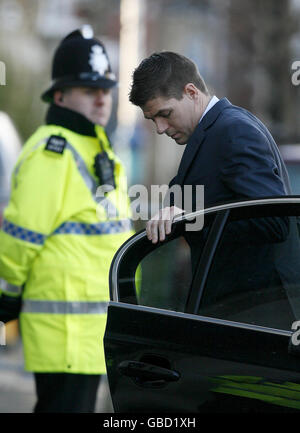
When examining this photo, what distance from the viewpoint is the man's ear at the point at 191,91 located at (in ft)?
9.83

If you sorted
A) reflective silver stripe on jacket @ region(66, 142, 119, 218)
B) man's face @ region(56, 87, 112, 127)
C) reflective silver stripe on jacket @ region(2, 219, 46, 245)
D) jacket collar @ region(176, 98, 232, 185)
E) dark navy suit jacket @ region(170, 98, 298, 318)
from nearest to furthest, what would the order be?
1. dark navy suit jacket @ region(170, 98, 298, 318)
2. jacket collar @ region(176, 98, 232, 185)
3. reflective silver stripe on jacket @ region(2, 219, 46, 245)
4. reflective silver stripe on jacket @ region(66, 142, 119, 218)
5. man's face @ region(56, 87, 112, 127)

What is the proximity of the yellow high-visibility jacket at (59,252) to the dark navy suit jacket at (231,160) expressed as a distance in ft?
3.20

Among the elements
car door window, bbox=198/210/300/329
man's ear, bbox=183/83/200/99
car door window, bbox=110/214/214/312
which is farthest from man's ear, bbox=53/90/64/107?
car door window, bbox=198/210/300/329

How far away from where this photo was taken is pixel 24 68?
22.1m

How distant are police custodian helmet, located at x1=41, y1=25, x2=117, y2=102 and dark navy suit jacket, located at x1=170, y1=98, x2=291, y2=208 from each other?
1229mm

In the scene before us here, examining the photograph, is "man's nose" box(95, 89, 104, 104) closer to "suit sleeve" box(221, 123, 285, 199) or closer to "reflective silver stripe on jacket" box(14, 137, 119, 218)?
"reflective silver stripe on jacket" box(14, 137, 119, 218)

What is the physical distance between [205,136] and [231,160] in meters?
0.15

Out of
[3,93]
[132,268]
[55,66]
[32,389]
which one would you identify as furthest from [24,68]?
[132,268]

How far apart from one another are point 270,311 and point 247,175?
40 cm

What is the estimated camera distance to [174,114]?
303 cm

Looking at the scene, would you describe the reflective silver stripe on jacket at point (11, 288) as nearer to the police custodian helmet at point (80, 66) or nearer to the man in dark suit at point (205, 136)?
the police custodian helmet at point (80, 66)

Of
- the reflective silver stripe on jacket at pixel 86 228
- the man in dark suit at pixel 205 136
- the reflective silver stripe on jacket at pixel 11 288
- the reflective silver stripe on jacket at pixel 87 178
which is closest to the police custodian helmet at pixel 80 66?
the reflective silver stripe on jacket at pixel 87 178

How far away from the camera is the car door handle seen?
8.95ft
